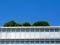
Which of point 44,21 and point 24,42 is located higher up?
point 44,21

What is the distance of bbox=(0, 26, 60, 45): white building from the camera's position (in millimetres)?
32531

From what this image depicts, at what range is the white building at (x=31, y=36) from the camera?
107ft

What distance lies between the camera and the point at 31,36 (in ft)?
107

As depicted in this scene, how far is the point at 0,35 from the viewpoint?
32750 mm

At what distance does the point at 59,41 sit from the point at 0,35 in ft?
34.6

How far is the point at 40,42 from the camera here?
107 feet

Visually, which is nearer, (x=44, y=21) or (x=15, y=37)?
(x=15, y=37)

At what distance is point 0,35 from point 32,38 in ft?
18.8

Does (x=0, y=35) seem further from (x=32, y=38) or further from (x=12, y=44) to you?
(x=32, y=38)

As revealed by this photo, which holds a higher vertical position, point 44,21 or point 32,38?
point 44,21

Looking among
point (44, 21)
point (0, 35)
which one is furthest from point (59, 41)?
point (44, 21)

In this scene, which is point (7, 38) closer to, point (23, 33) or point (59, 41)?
point (23, 33)

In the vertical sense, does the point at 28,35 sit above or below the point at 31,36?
above

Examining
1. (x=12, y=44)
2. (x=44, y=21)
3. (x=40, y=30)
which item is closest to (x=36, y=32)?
(x=40, y=30)
